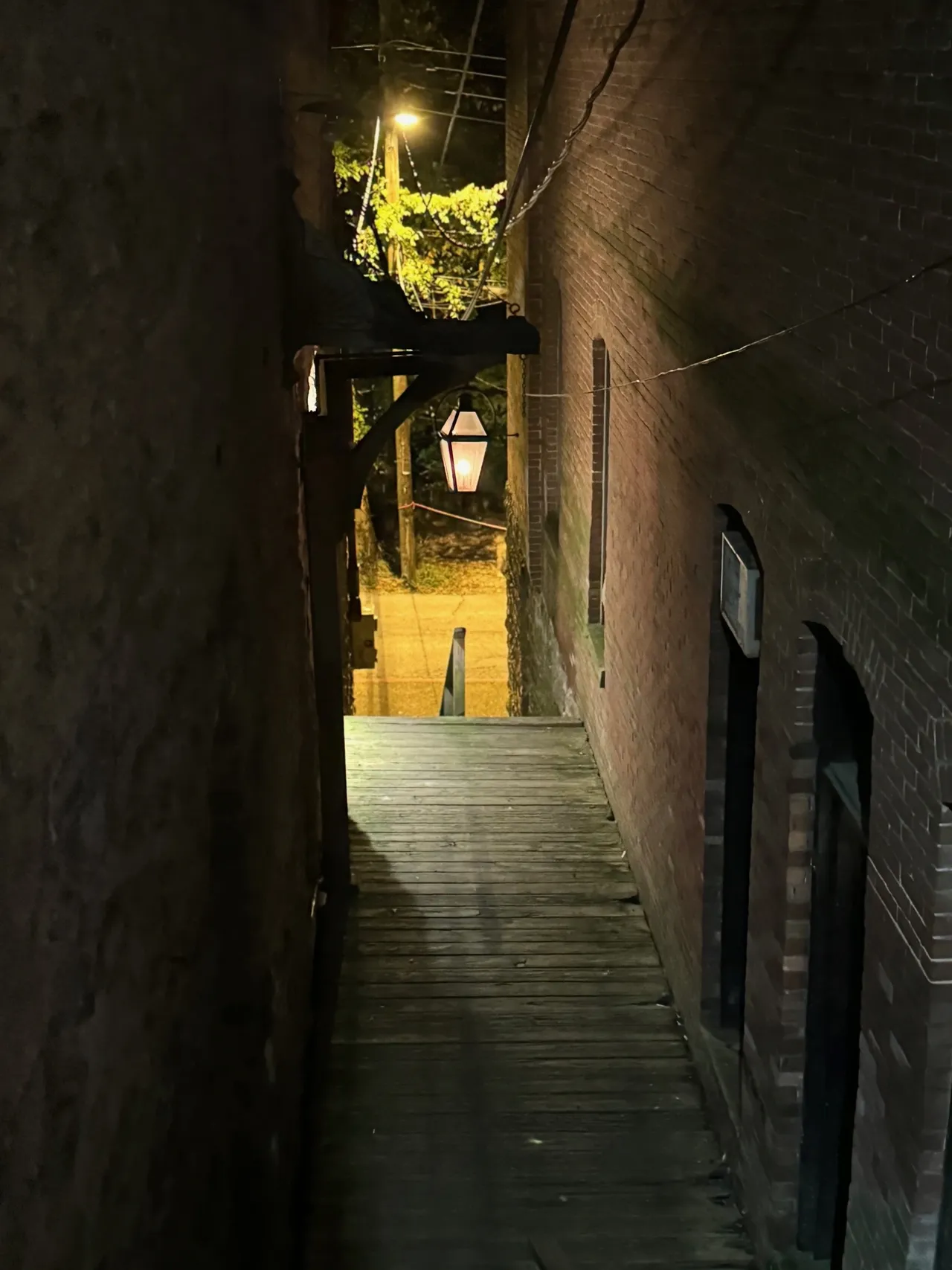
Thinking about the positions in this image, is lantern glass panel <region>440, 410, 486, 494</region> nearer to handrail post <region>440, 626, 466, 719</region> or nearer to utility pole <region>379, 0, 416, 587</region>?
handrail post <region>440, 626, 466, 719</region>

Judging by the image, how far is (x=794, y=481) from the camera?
14.4 feet

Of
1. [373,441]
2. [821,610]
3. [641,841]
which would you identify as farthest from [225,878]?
[641,841]

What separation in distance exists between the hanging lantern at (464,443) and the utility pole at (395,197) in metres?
3.53

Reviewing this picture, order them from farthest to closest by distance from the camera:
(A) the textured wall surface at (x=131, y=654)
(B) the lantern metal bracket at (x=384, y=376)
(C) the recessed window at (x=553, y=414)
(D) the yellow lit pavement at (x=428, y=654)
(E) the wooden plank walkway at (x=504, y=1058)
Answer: (D) the yellow lit pavement at (x=428, y=654)
(C) the recessed window at (x=553, y=414)
(B) the lantern metal bracket at (x=384, y=376)
(E) the wooden plank walkway at (x=504, y=1058)
(A) the textured wall surface at (x=131, y=654)

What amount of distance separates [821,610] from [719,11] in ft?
8.31

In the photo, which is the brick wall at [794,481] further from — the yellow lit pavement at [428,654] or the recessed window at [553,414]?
the yellow lit pavement at [428,654]

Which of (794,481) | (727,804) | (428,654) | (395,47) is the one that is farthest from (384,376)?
(428,654)

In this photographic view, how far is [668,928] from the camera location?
673 cm

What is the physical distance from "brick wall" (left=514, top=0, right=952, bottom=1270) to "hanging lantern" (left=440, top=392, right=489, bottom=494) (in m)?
2.33

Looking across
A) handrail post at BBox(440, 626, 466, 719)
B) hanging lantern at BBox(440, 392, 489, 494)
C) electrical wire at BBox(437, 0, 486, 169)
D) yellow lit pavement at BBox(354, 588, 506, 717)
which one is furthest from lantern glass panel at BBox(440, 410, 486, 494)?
yellow lit pavement at BBox(354, 588, 506, 717)

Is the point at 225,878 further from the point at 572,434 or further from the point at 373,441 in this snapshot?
the point at 572,434

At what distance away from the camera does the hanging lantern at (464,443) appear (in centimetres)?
1002

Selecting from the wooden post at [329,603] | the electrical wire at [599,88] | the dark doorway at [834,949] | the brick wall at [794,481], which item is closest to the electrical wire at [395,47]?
the electrical wire at [599,88]

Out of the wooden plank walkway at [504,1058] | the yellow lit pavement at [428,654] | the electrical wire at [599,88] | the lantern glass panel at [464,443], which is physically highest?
the electrical wire at [599,88]
